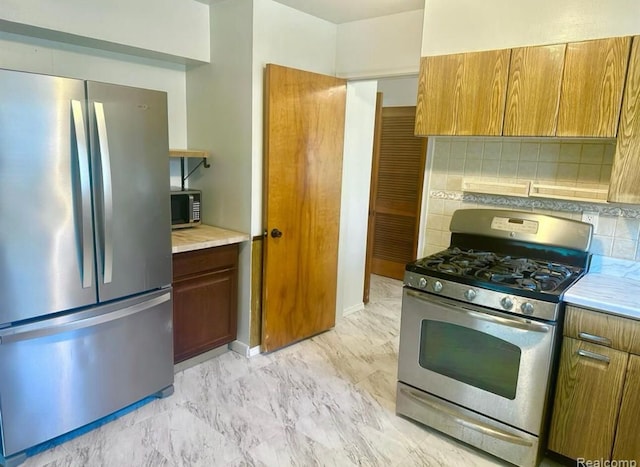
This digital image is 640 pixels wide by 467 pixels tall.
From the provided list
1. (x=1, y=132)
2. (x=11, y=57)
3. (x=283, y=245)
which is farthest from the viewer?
(x=283, y=245)

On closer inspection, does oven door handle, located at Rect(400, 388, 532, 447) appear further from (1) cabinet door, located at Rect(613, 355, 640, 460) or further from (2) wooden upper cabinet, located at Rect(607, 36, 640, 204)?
(2) wooden upper cabinet, located at Rect(607, 36, 640, 204)

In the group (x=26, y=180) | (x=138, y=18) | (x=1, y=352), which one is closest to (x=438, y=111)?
(x=138, y=18)

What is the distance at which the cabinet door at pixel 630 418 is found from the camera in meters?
1.80

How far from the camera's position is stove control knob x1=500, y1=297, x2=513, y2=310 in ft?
6.39

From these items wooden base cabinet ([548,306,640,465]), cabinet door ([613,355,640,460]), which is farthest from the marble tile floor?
cabinet door ([613,355,640,460])

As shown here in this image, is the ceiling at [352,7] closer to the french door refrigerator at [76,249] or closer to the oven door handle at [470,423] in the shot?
the french door refrigerator at [76,249]

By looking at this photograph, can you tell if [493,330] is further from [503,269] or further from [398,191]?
[398,191]

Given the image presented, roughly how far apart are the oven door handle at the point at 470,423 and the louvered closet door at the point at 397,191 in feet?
8.88

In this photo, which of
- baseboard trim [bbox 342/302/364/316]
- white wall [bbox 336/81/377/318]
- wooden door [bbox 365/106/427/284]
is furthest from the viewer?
wooden door [bbox 365/106/427/284]

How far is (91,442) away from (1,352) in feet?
2.21

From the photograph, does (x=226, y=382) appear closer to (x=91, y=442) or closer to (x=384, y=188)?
(x=91, y=442)

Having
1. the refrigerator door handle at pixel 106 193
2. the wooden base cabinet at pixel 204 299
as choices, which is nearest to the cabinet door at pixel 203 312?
the wooden base cabinet at pixel 204 299

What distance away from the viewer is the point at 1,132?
173cm

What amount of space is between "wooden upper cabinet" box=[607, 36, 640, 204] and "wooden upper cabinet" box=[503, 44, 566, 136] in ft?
0.91
